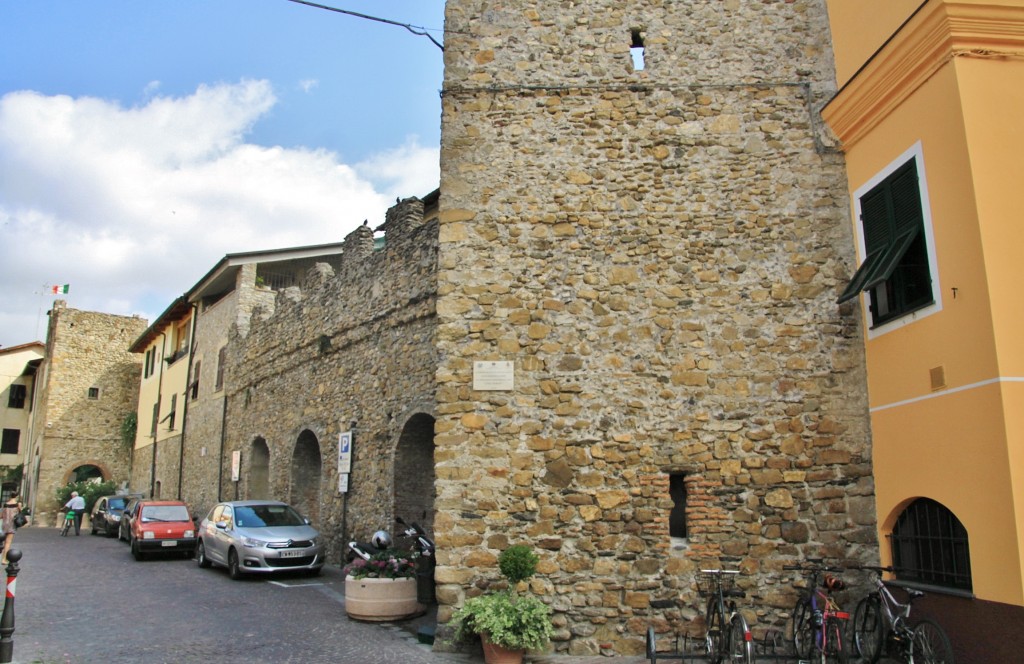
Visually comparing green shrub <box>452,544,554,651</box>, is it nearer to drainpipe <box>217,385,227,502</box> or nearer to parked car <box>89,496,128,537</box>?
drainpipe <box>217,385,227,502</box>

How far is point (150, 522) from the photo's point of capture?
53.4 ft

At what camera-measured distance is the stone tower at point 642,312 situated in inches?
279

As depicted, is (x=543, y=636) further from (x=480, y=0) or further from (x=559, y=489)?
(x=480, y=0)

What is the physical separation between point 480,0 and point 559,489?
5.56 metres

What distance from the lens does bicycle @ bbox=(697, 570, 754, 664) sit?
5949mm

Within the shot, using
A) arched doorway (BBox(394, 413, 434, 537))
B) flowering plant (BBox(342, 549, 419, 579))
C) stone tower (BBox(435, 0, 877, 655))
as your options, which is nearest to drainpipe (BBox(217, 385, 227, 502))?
arched doorway (BBox(394, 413, 434, 537))

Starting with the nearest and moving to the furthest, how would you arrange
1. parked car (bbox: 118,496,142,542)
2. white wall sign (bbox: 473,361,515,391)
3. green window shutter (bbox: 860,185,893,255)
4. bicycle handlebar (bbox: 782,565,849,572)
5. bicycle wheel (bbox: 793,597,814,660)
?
bicycle wheel (bbox: 793,597,814,660), bicycle handlebar (bbox: 782,565,849,572), green window shutter (bbox: 860,185,893,255), white wall sign (bbox: 473,361,515,391), parked car (bbox: 118,496,142,542)

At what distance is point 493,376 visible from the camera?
7.56m

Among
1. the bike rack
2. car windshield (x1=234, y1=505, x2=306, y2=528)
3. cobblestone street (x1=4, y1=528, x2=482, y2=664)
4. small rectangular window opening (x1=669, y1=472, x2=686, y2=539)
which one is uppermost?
small rectangular window opening (x1=669, y1=472, x2=686, y2=539)

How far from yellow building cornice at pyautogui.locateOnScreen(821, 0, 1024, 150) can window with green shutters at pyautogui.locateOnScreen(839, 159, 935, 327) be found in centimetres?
74

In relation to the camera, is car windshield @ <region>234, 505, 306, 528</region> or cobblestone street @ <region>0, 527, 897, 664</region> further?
car windshield @ <region>234, 505, 306, 528</region>

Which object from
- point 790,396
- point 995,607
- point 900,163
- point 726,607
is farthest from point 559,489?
point 900,163

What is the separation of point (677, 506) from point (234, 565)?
8.44 meters

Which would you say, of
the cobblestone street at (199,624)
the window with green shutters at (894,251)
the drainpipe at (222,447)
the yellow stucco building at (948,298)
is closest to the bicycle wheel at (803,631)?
the yellow stucco building at (948,298)
